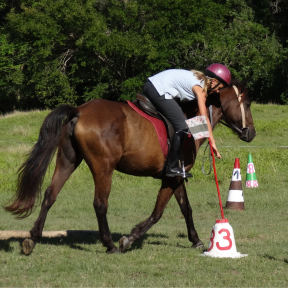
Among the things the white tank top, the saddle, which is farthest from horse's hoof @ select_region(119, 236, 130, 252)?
the white tank top

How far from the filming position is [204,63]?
39406 mm

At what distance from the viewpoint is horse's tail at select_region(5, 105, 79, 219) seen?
6.59 m

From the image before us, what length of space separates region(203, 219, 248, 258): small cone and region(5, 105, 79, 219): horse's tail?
2.26 meters

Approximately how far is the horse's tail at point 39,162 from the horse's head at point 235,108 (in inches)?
82.3

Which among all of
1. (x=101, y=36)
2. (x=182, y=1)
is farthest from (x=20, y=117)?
(x=182, y=1)

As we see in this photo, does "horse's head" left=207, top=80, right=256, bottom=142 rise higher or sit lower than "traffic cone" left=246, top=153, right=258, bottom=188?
higher

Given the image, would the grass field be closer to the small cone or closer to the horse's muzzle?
the small cone

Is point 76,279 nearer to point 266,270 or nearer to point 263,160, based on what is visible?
point 266,270

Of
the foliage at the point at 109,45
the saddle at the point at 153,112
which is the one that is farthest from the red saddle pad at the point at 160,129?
the foliage at the point at 109,45

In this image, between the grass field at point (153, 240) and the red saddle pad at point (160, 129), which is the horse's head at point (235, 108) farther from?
the grass field at point (153, 240)

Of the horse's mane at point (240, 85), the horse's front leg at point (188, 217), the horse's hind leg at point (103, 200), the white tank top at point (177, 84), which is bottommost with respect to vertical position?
the horse's front leg at point (188, 217)

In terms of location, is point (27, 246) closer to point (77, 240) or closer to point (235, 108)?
point (77, 240)

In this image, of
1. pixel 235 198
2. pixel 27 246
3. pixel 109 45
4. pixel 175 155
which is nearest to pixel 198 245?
pixel 175 155

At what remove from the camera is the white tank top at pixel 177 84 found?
668 centimetres
